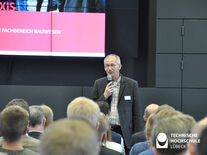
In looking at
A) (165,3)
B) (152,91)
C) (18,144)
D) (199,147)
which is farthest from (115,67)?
(199,147)

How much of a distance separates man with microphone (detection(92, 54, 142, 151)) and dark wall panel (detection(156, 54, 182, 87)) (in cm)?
112

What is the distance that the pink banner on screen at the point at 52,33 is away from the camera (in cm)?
591

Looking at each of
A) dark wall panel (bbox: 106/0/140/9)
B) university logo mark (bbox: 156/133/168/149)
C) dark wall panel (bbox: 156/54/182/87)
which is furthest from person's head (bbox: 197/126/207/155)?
dark wall panel (bbox: 106/0/140/9)

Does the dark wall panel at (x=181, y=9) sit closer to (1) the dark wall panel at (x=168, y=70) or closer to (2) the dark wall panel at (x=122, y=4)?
(2) the dark wall panel at (x=122, y=4)

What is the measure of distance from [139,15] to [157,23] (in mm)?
569

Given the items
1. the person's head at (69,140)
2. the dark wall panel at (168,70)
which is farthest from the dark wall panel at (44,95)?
the person's head at (69,140)

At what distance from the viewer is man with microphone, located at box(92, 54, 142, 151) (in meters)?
4.64

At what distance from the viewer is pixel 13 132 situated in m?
2.27

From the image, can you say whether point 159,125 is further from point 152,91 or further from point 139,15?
point 139,15

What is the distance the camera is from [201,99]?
580 cm

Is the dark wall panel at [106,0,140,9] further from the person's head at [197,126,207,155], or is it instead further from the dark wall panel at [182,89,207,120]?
the person's head at [197,126,207,155]

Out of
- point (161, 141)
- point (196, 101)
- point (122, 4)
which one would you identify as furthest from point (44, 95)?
point (161, 141)

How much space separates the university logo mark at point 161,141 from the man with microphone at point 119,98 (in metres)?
2.67

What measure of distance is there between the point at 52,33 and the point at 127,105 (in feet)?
6.52
